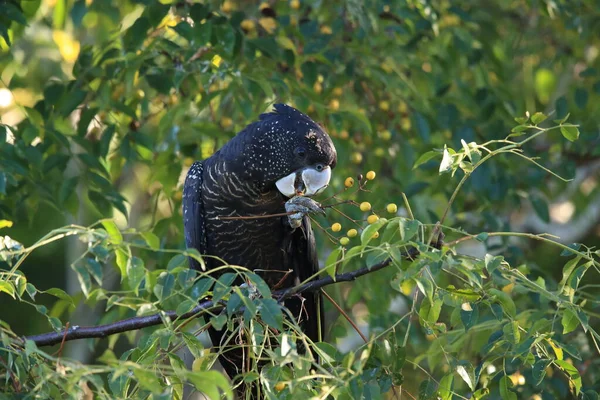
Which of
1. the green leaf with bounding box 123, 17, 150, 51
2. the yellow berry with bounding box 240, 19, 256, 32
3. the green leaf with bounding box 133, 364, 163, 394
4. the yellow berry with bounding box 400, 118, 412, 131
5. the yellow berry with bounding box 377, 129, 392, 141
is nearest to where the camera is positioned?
the green leaf with bounding box 133, 364, 163, 394

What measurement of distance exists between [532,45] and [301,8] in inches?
70.3

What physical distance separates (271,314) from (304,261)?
68.3 inches

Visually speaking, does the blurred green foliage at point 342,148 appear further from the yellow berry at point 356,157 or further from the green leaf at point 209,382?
the green leaf at point 209,382

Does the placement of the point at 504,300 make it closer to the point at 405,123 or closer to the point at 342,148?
the point at 342,148

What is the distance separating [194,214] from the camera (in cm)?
354

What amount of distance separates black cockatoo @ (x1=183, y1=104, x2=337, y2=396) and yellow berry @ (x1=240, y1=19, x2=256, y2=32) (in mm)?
529

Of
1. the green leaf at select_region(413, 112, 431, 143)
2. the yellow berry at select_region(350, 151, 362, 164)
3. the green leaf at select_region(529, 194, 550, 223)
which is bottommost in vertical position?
the green leaf at select_region(529, 194, 550, 223)

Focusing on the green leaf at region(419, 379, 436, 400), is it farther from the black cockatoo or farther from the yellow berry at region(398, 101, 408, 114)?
the yellow berry at region(398, 101, 408, 114)

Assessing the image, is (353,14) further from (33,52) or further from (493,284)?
(33,52)

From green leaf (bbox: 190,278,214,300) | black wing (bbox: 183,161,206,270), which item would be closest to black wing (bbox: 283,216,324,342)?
black wing (bbox: 183,161,206,270)

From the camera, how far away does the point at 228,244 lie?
3555mm

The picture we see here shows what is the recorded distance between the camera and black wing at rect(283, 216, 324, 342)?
3.51 m

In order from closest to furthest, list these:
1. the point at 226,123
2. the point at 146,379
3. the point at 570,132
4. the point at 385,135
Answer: the point at 146,379, the point at 570,132, the point at 226,123, the point at 385,135

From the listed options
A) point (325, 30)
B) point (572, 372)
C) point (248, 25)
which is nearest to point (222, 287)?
point (572, 372)
